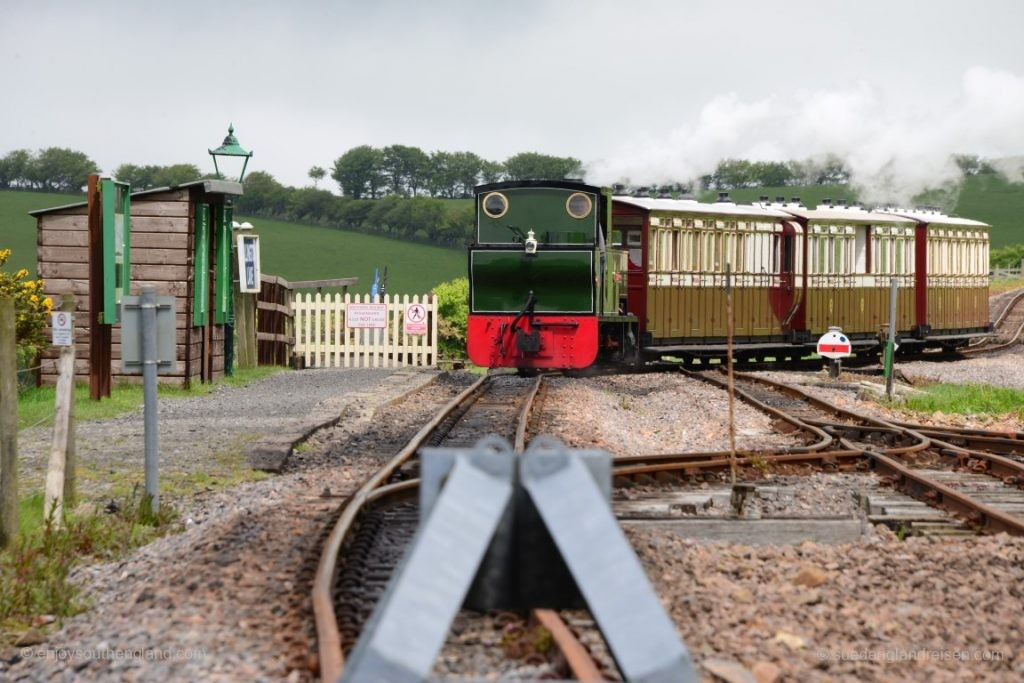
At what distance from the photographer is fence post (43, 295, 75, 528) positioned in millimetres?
8281

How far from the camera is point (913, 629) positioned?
550cm

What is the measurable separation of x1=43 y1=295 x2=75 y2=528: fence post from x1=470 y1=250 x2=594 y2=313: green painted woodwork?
11499mm

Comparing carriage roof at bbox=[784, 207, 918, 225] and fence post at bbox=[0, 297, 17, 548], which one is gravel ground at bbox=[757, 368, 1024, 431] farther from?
fence post at bbox=[0, 297, 17, 548]

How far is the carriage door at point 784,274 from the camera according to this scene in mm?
26391

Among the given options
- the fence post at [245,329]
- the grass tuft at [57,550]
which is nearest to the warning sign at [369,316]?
the fence post at [245,329]

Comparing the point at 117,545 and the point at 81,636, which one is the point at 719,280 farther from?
the point at 81,636

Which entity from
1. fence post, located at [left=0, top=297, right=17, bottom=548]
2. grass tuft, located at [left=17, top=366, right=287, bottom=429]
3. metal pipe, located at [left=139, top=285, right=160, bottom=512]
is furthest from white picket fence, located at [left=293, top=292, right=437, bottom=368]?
fence post, located at [left=0, top=297, right=17, bottom=548]

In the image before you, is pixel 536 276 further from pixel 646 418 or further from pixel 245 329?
pixel 245 329

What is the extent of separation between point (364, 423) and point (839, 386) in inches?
363

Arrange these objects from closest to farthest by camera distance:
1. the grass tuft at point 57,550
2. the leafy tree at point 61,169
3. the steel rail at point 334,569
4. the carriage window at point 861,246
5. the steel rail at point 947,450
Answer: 1. the steel rail at point 334,569
2. the grass tuft at point 57,550
3. the steel rail at point 947,450
4. the carriage window at point 861,246
5. the leafy tree at point 61,169

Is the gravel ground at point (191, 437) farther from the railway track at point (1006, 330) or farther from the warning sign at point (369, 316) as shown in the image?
the railway track at point (1006, 330)

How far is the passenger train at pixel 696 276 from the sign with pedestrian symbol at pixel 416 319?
5.61 meters

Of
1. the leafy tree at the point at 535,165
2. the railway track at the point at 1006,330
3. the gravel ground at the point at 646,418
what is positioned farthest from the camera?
the leafy tree at the point at 535,165

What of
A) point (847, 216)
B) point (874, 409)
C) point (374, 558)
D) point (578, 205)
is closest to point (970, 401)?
point (874, 409)
